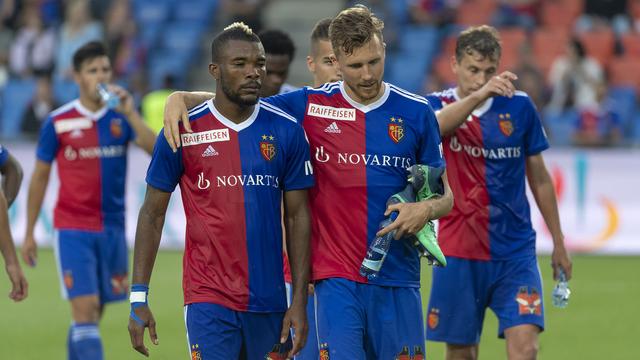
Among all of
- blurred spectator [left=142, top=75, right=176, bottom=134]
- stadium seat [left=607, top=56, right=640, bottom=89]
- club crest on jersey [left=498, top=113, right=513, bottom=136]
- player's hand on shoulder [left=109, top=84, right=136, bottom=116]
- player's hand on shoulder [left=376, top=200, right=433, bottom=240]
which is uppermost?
stadium seat [left=607, top=56, right=640, bottom=89]

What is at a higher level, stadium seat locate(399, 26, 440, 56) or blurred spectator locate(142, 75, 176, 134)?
stadium seat locate(399, 26, 440, 56)

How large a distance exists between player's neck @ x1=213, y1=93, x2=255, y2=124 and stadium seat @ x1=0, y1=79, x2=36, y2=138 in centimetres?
1589

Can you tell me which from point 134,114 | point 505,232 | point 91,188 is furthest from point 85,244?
point 505,232

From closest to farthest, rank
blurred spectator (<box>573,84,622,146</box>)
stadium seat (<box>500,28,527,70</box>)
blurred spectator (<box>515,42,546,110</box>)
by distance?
blurred spectator (<box>573,84,622,146</box>) → blurred spectator (<box>515,42,546,110</box>) → stadium seat (<box>500,28,527,70</box>)

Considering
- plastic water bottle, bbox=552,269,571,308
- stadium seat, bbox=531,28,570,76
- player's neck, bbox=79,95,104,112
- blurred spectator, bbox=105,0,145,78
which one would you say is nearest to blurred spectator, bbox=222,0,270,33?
blurred spectator, bbox=105,0,145,78

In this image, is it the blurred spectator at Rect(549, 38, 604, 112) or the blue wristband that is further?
the blurred spectator at Rect(549, 38, 604, 112)

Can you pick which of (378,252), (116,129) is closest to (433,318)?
(378,252)

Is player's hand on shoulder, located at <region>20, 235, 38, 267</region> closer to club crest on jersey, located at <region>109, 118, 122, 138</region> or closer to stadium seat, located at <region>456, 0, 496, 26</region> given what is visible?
club crest on jersey, located at <region>109, 118, 122, 138</region>

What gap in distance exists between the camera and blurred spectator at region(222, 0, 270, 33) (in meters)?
21.9

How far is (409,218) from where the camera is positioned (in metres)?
6.34

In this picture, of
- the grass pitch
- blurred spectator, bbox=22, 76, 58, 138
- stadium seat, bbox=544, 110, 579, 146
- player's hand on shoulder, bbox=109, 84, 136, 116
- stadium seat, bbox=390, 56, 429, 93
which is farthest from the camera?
stadium seat, bbox=390, 56, 429, 93

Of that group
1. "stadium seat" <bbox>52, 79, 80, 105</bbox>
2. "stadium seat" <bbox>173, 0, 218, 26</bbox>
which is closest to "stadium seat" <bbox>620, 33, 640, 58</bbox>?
"stadium seat" <bbox>173, 0, 218, 26</bbox>

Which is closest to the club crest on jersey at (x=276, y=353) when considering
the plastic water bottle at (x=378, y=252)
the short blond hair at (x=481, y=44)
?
the plastic water bottle at (x=378, y=252)

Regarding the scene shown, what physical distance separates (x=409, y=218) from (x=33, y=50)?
676 inches
